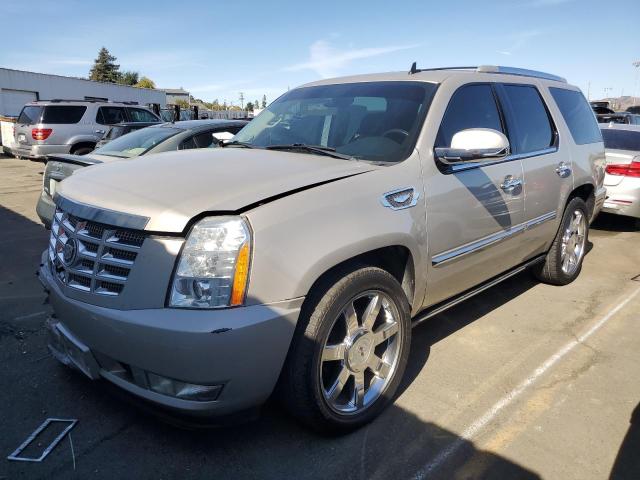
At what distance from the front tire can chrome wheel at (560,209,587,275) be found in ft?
8.90

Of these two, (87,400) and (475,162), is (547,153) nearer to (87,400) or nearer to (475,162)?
(475,162)

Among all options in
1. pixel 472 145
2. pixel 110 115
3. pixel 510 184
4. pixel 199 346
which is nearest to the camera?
pixel 199 346

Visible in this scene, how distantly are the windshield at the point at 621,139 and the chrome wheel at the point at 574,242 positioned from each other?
3090mm

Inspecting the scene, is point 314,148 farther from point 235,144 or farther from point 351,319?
point 351,319

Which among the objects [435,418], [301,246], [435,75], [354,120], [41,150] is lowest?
[435,418]

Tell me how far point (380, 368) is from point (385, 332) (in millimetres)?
231

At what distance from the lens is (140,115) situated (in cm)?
1434

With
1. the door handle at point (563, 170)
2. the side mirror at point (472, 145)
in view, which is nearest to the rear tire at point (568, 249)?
the door handle at point (563, 170)

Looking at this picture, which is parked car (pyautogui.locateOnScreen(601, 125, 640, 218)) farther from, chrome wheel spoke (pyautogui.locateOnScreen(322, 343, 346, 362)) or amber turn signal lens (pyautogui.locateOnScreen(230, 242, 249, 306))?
amber turn signal lens (pyautogui.locateOnScreen(230, 242, 249, 306))

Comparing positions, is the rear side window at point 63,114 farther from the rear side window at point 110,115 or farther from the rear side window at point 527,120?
the rear side window at point 527,120

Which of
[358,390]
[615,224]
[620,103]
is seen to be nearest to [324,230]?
[358,390]

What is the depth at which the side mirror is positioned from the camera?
9.69 feet

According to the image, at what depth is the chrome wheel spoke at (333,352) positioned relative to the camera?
247 cm

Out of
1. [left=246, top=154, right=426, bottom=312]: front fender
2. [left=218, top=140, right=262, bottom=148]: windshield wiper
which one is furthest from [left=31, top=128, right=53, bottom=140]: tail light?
[left=246, top=154, right=426, bottom=312]: front fender
